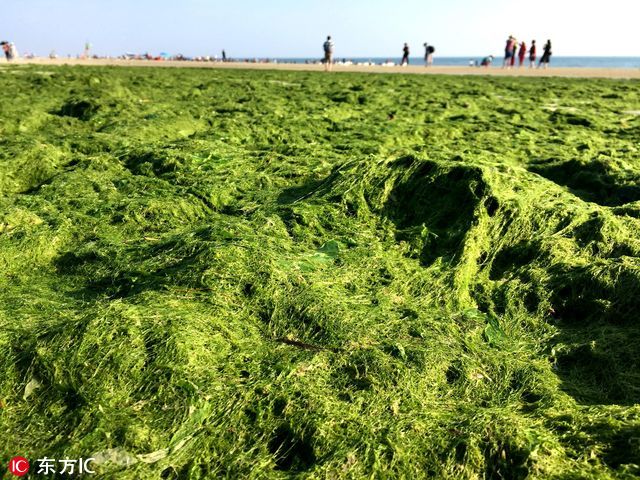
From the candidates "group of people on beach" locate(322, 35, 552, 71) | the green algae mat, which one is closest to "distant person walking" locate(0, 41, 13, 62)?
"group of people on beach" locate(322, 35, 552, 71)

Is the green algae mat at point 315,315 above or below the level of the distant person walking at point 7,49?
below

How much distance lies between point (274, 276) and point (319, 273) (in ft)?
1.21

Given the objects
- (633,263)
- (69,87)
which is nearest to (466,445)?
(633,263)

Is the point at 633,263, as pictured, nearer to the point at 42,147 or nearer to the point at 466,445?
the point at 466,445

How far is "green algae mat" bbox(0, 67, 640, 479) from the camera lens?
2102mm

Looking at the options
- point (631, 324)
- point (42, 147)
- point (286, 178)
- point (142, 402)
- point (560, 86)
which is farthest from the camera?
point (560, 86)

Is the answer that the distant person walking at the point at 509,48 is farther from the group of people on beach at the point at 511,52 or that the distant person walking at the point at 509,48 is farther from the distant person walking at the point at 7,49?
the distant person walking at the point at 7,49

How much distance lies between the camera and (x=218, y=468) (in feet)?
6.70

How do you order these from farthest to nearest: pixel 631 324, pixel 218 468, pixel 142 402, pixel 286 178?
pixel 286 178
pixel 631 324
pixel 142 402
pixel 218 468

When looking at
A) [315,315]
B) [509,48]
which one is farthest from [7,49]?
[315,315]

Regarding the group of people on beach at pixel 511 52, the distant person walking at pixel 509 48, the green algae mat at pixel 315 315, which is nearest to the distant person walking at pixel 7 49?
the group of people on beach at pixel 511 52

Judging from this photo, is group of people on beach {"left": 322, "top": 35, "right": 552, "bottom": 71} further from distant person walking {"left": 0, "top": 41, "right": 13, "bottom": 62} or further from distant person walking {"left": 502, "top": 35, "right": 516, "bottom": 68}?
distant person walking {"left": 0, "top": 41, "right": 13, "bottom": 62}

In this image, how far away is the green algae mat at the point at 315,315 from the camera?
2102mm

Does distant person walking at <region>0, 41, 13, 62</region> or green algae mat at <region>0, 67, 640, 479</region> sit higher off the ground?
distant person walking at <region>0, 41, 13, 62</region>
